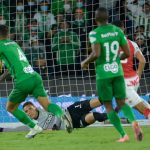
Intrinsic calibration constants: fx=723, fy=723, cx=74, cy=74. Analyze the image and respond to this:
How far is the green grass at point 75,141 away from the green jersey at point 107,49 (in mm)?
987

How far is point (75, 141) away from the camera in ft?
35.6

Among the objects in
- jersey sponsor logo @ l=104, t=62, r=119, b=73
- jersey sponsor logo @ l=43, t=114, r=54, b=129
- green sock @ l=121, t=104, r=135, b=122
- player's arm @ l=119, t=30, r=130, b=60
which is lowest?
jersey sponsor logo @ l=43, t=114, r=54, b=129

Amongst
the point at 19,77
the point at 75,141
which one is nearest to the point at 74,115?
the point at 75,141

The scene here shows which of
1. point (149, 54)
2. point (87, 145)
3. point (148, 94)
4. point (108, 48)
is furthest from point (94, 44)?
point (149, 54)

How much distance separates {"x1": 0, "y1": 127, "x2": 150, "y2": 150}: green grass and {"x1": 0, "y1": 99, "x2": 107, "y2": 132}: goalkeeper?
25 centimetres

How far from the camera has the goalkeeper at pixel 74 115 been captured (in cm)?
1186

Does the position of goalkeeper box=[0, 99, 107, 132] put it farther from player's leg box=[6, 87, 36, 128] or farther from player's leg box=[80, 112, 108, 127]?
player's leg box=[6, 87, 36, 128]

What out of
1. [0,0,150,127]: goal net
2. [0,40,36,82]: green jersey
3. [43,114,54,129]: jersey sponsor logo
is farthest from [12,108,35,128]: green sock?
[0,0,150,127]: goal net

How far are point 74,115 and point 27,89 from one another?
1913 millimetres

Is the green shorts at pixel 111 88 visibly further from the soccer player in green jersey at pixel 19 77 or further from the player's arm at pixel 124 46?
the soccer player in green jersey at pixel 19 77

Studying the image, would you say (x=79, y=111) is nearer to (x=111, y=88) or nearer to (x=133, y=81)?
(x=133, y=81)

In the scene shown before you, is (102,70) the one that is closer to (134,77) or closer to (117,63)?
(117,63)

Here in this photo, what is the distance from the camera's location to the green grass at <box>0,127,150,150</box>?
32.1 feet

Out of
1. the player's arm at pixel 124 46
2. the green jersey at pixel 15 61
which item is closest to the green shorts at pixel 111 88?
the player's arm at pixel 124 46
